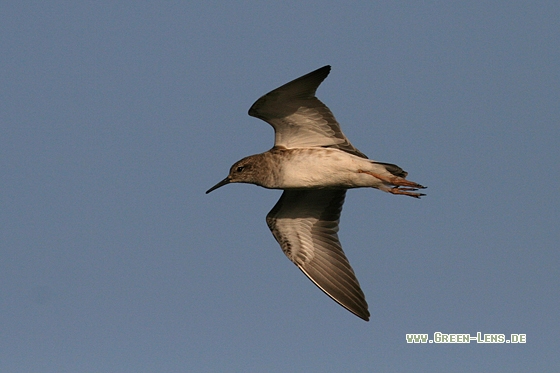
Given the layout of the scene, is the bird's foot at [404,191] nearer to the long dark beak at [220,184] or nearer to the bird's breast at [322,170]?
the bird's breast at [322,170]

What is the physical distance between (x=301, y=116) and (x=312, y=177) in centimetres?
109

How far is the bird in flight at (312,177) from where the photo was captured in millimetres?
12945

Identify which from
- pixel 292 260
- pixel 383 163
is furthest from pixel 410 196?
pixel 292 260

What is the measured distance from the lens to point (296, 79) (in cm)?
1230

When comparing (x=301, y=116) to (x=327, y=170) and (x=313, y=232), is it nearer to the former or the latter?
(x=327, y=170)

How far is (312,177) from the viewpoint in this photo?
13.0m

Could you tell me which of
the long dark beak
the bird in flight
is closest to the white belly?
the bird in flight

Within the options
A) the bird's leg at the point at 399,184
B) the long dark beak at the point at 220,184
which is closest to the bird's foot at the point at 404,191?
the bird's leg at the point at 399,184

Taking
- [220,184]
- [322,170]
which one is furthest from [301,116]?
[220,184]

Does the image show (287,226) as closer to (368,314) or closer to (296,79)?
(368,314)

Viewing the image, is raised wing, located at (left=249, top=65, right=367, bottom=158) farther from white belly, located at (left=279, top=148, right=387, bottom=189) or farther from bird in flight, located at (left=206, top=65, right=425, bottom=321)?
white belly, located at (left=279, top=148, right=387, bottom=189)

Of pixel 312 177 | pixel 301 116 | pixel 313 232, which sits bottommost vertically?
pixel 313 232

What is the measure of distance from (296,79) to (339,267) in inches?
154

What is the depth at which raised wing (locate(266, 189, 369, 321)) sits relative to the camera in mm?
14242
